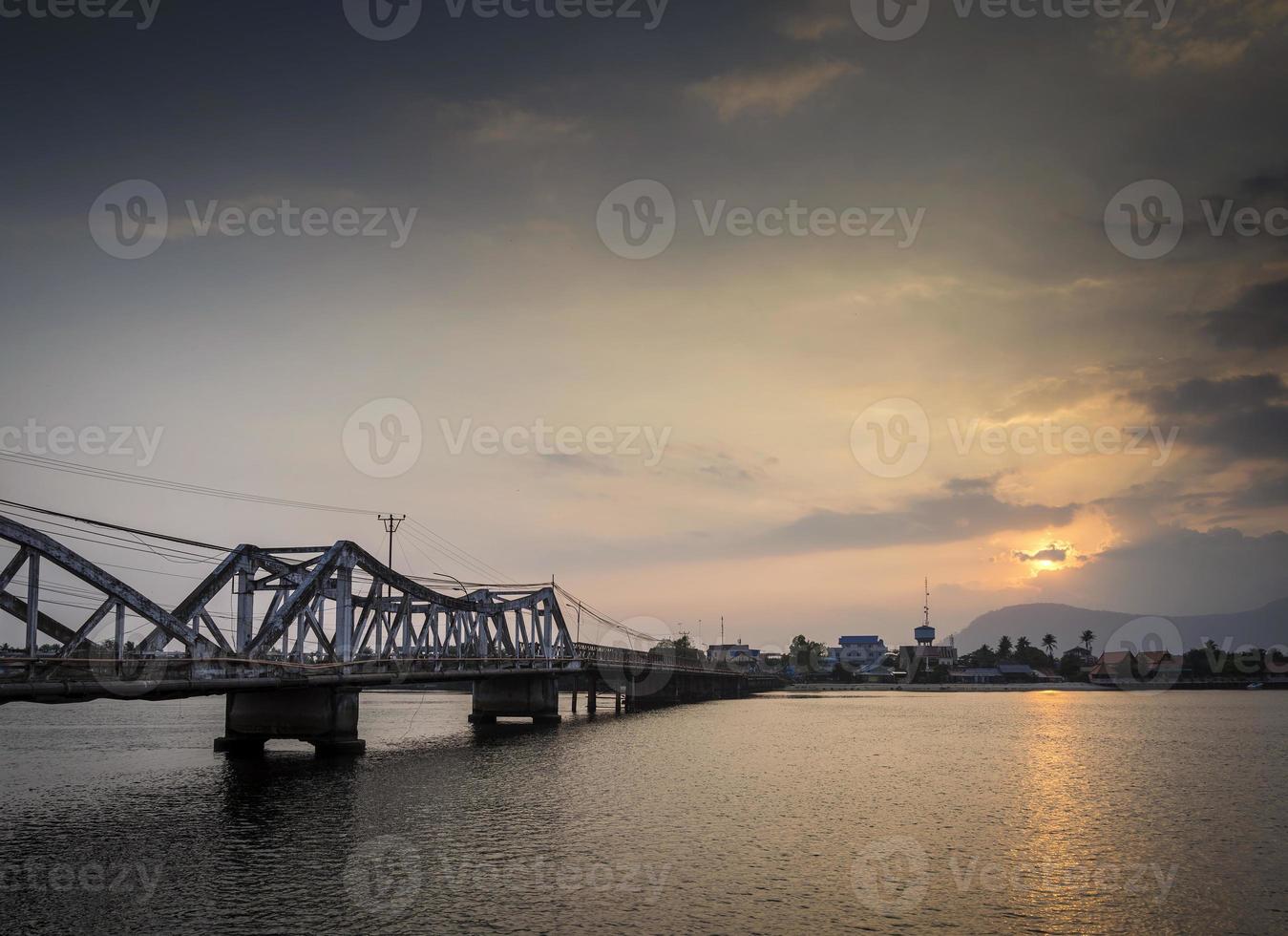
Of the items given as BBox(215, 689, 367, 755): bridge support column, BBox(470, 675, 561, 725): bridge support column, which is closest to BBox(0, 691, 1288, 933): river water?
BBox(215, 689, 367, 755): bridge support column

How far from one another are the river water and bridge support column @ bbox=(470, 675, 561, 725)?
2698cm

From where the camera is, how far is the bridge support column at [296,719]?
217 ft

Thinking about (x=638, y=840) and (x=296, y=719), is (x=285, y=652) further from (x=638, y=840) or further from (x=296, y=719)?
(x=638, y=840)

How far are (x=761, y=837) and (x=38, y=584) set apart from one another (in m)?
31.2

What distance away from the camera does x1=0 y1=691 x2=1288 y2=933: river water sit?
29.7 meters

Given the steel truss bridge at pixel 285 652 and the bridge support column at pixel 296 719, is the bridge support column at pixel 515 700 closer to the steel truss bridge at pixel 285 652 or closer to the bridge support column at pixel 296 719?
the steel truss bridge at pixel 285 652

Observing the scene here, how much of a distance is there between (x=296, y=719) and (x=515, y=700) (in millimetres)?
46123

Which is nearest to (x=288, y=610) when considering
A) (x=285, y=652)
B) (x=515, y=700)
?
(x=285, y=652)

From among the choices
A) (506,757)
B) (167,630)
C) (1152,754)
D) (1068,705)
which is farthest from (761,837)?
(1068,705)

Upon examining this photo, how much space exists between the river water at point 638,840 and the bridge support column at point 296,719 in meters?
2.69

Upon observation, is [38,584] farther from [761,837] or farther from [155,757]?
[155,757]

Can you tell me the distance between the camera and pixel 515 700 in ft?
363

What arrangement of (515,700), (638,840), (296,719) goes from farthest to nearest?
(515,700), (296,719), (638,840)

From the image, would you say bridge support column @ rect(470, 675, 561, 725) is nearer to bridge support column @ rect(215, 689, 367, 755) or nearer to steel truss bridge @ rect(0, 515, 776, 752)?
steel truss bridge @ rect(0, 515, 776, 752)
